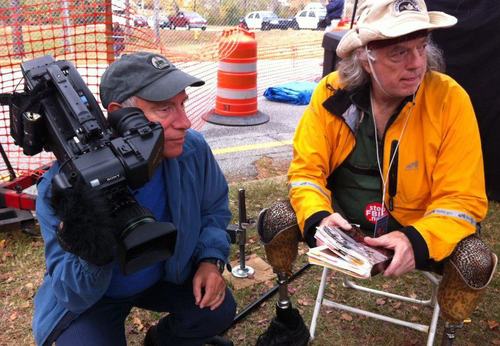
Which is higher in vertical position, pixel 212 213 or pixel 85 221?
pixel 85 221

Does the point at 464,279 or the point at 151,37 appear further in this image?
the point at 151,37

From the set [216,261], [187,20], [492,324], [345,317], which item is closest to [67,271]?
[216,261]

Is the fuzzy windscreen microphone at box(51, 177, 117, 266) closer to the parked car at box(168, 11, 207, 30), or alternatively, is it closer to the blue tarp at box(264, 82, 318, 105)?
the blue tarp at box(264, 82, 318, 105)

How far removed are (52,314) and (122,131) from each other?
859 millimetres

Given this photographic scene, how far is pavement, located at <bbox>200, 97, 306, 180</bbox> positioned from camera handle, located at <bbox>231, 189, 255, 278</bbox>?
166 cm

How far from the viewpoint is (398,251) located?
192cm

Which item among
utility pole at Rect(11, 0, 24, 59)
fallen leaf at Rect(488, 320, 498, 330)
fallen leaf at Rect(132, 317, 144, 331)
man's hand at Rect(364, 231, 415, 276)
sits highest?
utility pole at Rect(11, 0, 24, 59)

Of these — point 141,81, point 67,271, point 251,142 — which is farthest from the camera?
point 251,142

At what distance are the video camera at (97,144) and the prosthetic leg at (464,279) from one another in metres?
1.16

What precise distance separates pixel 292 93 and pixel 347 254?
611 centimetres

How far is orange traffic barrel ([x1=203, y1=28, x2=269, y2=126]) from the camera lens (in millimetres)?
6652

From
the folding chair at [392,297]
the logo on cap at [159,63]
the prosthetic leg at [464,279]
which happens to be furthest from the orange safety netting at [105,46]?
the prosthetic leg at [464,279]

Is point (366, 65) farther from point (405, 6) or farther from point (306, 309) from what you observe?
point (306, 309)

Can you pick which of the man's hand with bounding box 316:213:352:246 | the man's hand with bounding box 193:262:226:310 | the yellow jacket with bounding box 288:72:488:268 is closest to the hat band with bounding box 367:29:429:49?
the yellow jacket with bounding box 288:72:488:268
